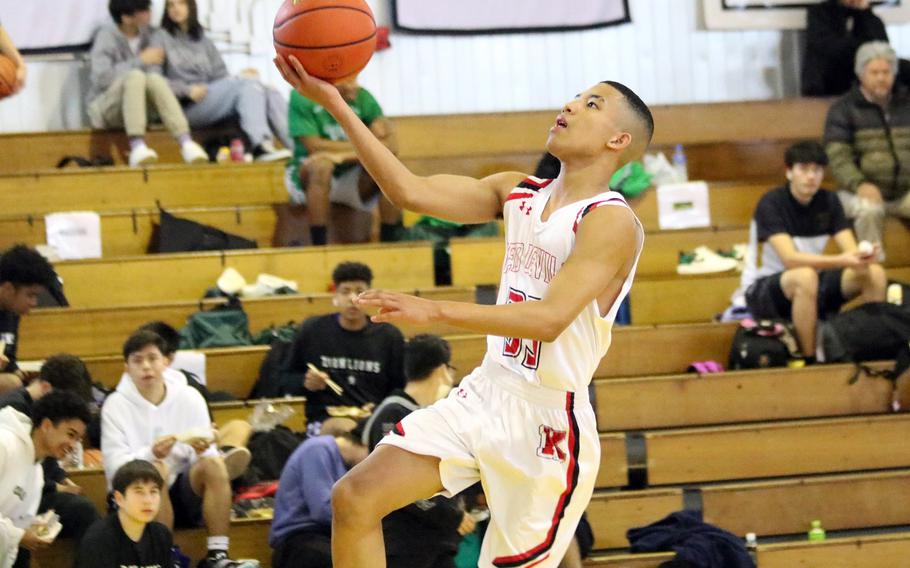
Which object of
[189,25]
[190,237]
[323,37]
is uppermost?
[189,25]

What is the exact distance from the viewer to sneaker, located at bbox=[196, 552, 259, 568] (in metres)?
5.40

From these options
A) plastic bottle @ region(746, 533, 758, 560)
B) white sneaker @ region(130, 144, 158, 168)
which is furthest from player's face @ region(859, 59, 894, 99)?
white sneaker @ region(130, 144, 158, 168)

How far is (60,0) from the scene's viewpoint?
359 inches

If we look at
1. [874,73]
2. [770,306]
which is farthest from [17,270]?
[874,73]

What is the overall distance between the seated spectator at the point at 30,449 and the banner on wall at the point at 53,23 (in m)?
4.50

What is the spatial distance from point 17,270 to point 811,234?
423 centimetres

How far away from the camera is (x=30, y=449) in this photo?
5168mm

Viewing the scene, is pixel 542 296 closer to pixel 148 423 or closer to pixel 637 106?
pixel 637 106

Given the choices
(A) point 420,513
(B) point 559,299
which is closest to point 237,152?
(A) point 420,513

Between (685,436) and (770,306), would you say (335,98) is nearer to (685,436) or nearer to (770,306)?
(685,436)

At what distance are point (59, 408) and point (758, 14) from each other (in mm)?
6753

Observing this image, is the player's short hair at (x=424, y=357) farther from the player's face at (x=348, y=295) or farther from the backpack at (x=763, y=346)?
the backpack at (x=763, y=346)

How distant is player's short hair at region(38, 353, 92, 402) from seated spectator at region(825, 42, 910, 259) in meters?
4.81

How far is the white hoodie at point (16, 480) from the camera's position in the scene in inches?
196
